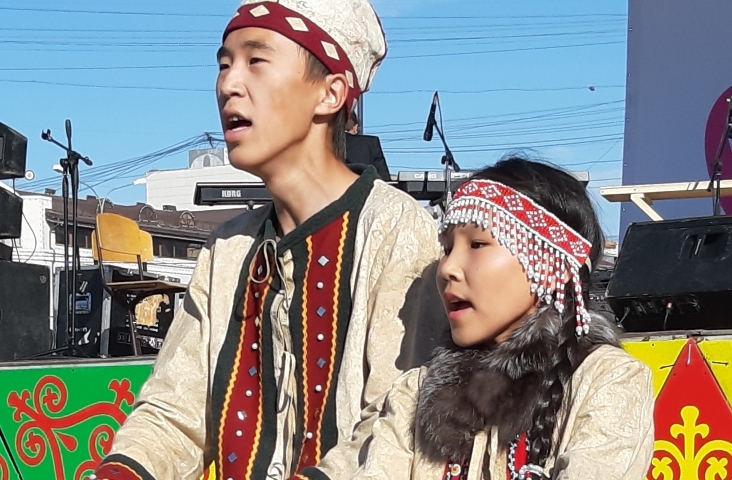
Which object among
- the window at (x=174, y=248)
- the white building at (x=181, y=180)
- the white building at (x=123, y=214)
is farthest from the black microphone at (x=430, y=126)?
the white building at (x=181, y=180)

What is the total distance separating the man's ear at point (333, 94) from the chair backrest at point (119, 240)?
→ 18.4 ft

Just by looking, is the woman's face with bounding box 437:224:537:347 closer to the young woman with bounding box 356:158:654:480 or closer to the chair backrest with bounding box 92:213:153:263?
the young woman with bounding box 356:158:654:480

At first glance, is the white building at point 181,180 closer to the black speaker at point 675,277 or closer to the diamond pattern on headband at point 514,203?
the black speaker at point 675,277

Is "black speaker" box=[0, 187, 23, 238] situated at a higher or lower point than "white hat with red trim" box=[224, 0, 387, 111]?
lower

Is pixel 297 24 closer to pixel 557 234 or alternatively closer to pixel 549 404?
pixel 557 234

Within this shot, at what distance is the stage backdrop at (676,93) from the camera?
20.1 ft

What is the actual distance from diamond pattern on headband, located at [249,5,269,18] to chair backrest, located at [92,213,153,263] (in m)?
5.63

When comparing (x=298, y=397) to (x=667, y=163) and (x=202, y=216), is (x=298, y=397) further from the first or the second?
(x=202, y=216)

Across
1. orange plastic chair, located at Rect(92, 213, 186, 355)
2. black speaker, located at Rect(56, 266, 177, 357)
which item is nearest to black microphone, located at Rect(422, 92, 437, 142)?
orange plastic chair, located at Rect(92, 213, 186, 355)

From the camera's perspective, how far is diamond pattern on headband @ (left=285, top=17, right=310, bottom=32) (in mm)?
1975

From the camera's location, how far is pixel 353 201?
205cm

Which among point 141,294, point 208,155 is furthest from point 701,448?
point 208,155

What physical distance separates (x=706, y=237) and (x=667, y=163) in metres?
3.13

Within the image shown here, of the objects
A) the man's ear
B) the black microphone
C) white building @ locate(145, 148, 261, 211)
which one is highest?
white building @ locate(145, 148, 261, 211)
